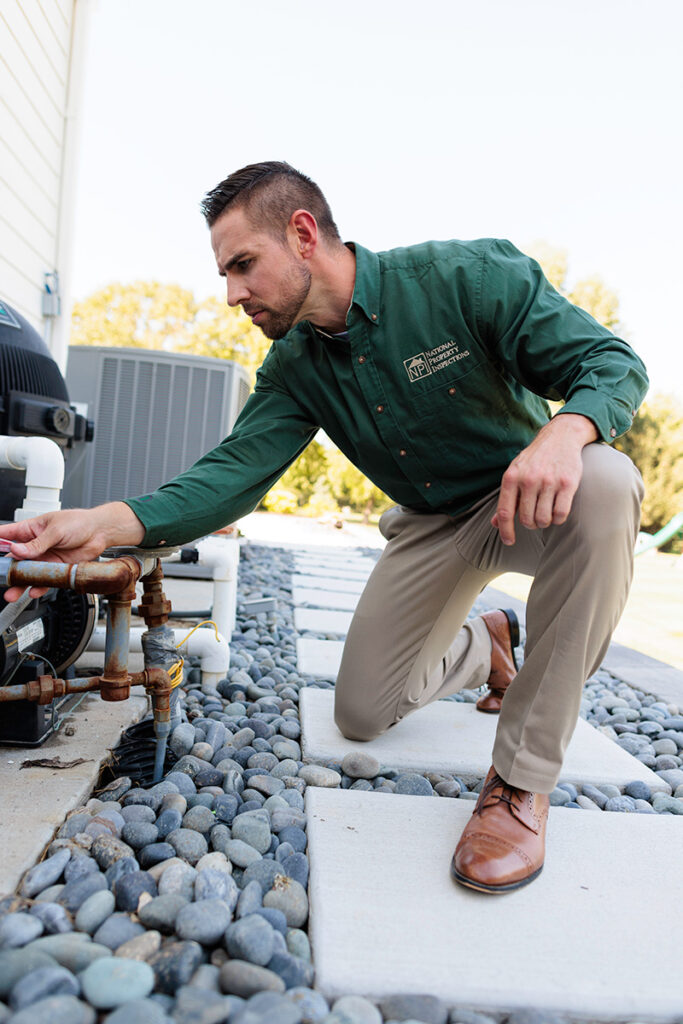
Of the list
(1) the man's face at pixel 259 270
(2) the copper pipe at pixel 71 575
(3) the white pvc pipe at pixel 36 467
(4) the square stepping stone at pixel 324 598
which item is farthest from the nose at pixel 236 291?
(4) the square stepping stone at pixel 324 598

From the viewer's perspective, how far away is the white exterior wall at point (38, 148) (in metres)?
3.29

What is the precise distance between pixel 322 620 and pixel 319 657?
0.71 meters

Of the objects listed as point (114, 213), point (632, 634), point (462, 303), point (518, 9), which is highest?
point (518, 9)

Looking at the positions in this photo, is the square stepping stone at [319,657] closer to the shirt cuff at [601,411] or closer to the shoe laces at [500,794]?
the shoe laces at [500,794]

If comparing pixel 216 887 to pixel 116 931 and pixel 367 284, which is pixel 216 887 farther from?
pixel 367 284

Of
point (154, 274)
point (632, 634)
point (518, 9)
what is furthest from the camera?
point (154, 274)

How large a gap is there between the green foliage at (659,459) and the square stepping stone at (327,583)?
1184cm

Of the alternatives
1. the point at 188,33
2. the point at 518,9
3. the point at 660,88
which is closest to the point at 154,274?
the point at 188,33

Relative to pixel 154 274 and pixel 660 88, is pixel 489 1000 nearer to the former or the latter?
pixel 154 274

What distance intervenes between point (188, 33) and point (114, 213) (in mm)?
15058

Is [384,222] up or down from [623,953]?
up

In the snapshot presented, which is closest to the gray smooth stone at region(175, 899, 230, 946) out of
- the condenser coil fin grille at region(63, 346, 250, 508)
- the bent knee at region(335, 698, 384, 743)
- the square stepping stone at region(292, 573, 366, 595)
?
the bent knee at region(335, 698, 384, 743)

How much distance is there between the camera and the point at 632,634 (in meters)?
3.90

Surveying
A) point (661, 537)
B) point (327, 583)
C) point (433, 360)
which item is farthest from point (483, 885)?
point (661, 537)
